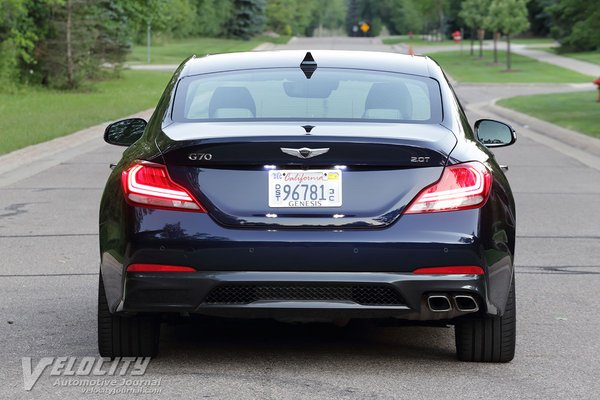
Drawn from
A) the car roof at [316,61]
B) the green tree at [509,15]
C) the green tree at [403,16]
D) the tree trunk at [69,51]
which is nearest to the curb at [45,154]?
the car roof at [316,61]

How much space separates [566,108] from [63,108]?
11967 mm

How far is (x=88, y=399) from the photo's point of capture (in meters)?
5.50

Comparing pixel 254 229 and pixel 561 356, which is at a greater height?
pixel 254 229

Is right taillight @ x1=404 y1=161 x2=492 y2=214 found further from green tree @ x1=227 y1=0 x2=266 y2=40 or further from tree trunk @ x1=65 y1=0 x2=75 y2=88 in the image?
green tree @ x1=227 y1=0 x2=266 y2=40

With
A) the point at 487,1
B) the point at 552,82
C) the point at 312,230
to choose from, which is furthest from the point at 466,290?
the point at 487,1

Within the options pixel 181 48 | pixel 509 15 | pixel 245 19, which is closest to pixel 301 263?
pixel 509 15

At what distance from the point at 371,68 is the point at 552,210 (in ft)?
21.6

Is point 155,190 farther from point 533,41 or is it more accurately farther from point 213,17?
point 213,17

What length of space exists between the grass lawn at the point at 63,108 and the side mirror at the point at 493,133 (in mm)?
12039

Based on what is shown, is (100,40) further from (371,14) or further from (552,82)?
(371,14)

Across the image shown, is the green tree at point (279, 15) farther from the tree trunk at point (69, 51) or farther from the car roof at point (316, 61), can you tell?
the car roof at point (316, 61)

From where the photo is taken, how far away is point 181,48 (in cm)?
9244

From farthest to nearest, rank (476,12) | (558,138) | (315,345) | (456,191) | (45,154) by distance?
(476,12) → (558,138) → (45,154) → (315,345) → (456,191)

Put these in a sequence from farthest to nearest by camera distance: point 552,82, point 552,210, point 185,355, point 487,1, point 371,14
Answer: point 371,14
point 487,1
point 552,82
point 552,210
point 185,355
